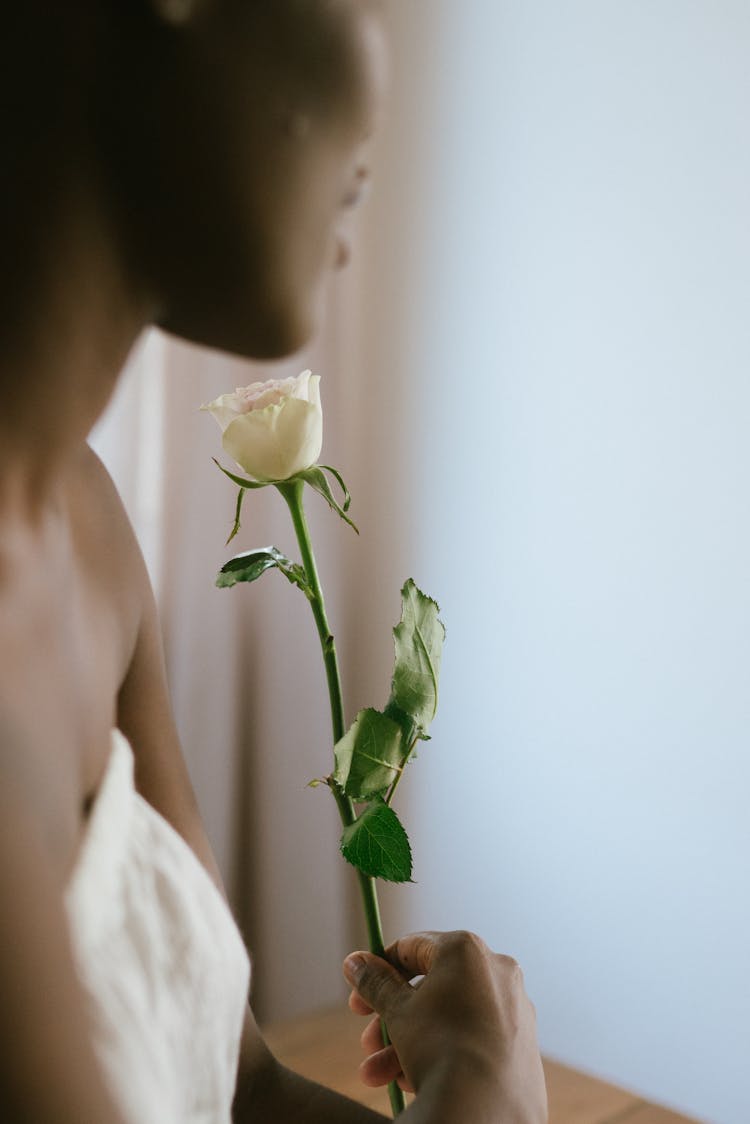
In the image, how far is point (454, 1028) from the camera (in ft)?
1.55

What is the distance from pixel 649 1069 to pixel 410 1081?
1197 mm

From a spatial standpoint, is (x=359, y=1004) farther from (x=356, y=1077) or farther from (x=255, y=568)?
(x=356, y=1077)

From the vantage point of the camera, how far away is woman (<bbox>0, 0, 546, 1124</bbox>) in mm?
309

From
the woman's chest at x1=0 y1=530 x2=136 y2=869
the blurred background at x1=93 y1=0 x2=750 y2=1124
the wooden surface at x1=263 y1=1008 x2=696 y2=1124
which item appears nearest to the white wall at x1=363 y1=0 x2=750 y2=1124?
the blurred background at x1=93 y1=0 x2=750 y2=1124

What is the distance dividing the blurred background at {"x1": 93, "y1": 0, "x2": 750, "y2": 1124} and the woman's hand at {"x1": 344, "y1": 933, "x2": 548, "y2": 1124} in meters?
0.97

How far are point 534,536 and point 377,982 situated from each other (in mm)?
1154

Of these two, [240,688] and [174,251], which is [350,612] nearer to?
[240,688]

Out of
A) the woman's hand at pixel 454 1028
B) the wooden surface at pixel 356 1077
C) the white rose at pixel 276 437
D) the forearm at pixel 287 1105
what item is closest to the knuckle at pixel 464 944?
the woman's hand at pixel 454 1028

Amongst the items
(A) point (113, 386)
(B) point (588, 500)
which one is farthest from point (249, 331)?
(B) point (588, 500)

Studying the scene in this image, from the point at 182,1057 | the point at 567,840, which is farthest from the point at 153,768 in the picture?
the point at 567,840

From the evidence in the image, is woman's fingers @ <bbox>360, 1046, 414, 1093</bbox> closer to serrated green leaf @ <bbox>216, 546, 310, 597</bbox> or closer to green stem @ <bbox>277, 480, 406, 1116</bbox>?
green stem @ <bbox>277, 480, 406, 1116</bbox>

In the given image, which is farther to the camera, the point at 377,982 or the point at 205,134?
the point at 377,982

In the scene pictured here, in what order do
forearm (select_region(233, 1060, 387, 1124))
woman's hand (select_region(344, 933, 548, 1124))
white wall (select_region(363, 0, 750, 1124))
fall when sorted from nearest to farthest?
woman's hand (select_region(344, 933, 548, 1124)), forearm (select_region(233, 1060, 387, 1124)), white wall (select_region(363, 0, 750, 1124))

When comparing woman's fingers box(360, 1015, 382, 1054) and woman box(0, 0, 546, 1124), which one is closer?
woman box(0, 0, 546, 1124)
